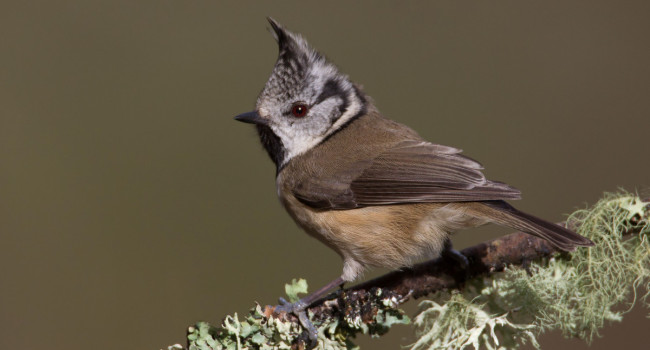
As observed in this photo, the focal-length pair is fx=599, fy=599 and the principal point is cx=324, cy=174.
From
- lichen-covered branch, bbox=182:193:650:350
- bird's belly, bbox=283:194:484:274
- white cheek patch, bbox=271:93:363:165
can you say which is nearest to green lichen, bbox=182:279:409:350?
lichen-covered branch, bbox=182:193:650:350

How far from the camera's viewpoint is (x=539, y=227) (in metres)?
1.93

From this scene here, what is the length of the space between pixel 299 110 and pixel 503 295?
1.28m

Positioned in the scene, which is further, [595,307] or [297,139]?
[297,139]

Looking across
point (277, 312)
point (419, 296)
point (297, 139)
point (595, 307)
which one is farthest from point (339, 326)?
point (297, 139)

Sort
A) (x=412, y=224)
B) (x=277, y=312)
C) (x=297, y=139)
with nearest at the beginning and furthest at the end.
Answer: (x=277, y=312) → (x=412, y=224) → (x=297, y=139)

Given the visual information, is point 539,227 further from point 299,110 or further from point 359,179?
point 299,110

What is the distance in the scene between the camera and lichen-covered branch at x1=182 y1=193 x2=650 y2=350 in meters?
1.81

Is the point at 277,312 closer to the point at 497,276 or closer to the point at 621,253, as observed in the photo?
the point at 497,276

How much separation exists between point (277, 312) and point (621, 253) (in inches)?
43.9

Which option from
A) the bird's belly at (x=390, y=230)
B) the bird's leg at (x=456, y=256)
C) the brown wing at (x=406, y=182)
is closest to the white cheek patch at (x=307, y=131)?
the brown wing at (x=406, y=182)

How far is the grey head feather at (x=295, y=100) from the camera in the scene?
278 centimetres

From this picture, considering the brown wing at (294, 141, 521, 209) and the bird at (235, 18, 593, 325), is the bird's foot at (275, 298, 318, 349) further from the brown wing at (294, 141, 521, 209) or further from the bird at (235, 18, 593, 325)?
the brown wing at (294, 141, 521, 209)

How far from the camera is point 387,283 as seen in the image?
2.11 metres

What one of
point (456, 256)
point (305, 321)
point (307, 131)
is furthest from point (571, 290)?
point (307, 131)
